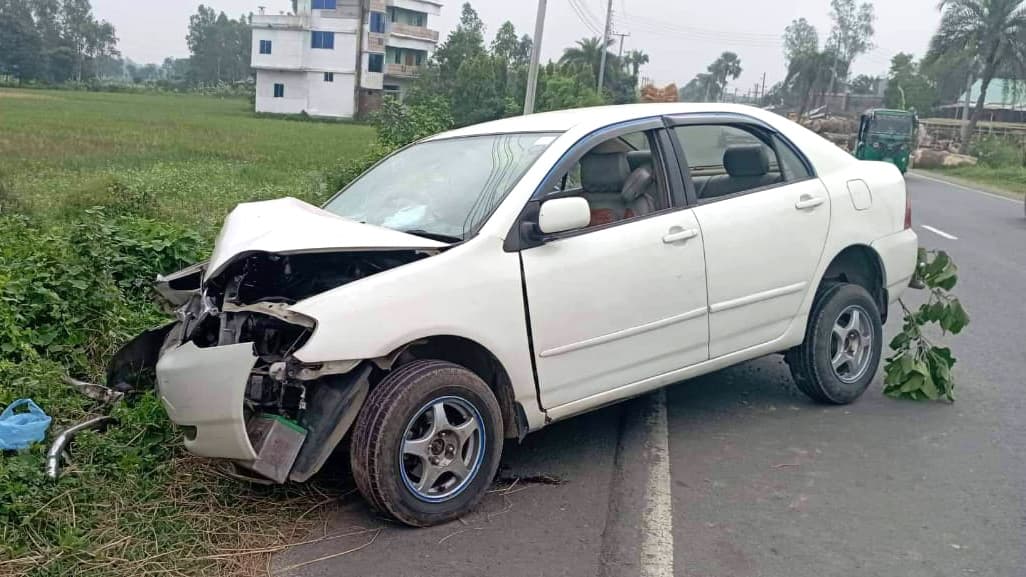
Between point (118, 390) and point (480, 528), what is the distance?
6.87 feet

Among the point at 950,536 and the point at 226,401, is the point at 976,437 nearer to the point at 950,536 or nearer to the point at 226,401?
the point at 950,536

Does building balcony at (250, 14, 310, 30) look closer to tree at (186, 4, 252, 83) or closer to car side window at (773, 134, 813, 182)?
tree at (186, 4, 252, 83)

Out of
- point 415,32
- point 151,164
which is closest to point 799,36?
point 415,32

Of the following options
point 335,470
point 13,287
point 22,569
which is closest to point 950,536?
point 335,470

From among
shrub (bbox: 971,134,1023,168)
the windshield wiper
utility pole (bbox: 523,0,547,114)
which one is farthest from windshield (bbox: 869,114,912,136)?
the windshield wiper

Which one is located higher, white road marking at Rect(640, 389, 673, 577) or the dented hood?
the dented hood

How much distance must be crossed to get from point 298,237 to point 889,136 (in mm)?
31423

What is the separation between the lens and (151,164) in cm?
2164

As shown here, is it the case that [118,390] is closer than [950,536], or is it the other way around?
[950,536]

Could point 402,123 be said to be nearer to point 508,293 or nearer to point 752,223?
point 752,223

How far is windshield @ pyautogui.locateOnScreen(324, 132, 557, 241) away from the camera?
4.48 metres

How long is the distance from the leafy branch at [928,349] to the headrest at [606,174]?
2.30m

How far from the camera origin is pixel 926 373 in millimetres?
5910

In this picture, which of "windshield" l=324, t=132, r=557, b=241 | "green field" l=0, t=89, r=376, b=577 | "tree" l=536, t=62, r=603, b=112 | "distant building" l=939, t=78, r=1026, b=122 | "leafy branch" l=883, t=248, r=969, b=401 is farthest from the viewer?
"distant building" l=939, t=78, r=1026, b=122
